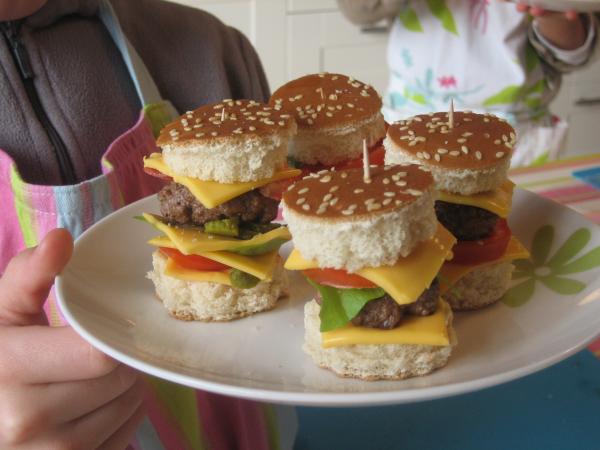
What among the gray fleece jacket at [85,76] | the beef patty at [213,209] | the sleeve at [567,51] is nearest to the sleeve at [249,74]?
the gray fleece jacket at [85,76]

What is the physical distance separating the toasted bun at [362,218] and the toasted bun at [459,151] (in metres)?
0.15

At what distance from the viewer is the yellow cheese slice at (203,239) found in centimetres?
123

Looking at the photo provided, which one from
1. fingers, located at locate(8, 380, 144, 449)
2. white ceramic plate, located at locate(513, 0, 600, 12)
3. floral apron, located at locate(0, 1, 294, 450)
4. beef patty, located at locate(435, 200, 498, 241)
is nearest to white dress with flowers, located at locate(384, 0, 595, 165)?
white ceramic plate, located at locate(513, 0, 600, 12)

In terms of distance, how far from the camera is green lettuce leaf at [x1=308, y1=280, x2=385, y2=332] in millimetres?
1040

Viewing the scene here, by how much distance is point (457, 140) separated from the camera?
123 cm

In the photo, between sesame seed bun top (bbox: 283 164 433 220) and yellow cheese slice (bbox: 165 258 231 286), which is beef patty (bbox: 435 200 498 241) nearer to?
sesame seed bun top (bbox: 283 164 433 220)

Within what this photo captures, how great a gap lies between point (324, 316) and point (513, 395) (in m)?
0.73

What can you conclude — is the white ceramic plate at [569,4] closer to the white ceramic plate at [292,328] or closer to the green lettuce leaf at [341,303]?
the white ceramic plate at [292,328]

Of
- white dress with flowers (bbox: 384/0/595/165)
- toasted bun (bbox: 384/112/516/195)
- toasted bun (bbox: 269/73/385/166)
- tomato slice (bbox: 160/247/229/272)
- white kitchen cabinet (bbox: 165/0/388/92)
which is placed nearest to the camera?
toasted bun (bbox: 384/112/516/195)

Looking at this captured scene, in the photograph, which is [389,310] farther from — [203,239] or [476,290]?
[203,239]

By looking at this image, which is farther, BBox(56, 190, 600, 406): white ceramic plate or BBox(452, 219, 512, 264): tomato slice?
BBox(452, 219, 512, 264): tomato slice

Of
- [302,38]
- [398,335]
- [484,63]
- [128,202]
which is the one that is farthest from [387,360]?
[302,38]

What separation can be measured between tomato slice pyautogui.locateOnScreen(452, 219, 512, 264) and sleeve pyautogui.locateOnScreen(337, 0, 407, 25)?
1912 mm

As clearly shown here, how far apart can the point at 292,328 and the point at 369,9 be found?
6.94ft
